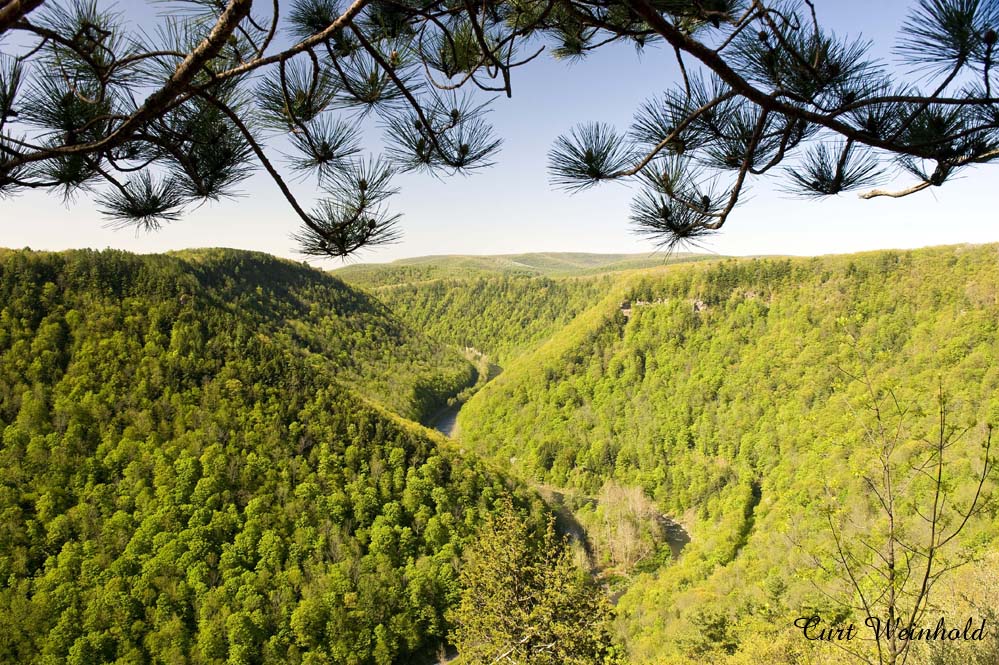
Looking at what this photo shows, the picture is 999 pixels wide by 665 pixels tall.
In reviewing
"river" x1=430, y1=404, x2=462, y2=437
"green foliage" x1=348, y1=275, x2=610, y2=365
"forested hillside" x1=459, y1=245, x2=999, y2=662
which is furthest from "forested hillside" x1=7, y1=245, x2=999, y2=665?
"green foliage" x1=348, y1=275, x2=610, y2=365

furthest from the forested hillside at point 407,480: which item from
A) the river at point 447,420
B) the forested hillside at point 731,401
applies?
the river at point 447,420

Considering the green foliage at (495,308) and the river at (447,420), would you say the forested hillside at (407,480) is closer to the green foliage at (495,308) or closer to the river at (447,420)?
the river at (447,420)

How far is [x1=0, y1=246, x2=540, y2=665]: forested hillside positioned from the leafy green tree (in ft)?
44.5

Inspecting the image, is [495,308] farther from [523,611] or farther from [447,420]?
[523,611]

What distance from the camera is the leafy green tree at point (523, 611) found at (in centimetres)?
930

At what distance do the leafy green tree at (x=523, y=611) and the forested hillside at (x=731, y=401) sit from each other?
256 inches

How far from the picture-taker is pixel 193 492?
23359mm

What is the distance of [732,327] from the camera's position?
5050cm

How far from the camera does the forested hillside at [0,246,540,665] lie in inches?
759

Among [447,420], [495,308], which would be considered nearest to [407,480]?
[447,420]

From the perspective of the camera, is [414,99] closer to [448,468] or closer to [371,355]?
[448,468]

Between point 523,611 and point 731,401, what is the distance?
134ft

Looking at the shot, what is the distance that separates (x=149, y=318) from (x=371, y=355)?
34.1 metres

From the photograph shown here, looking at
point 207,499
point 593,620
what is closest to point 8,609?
point 207,499
